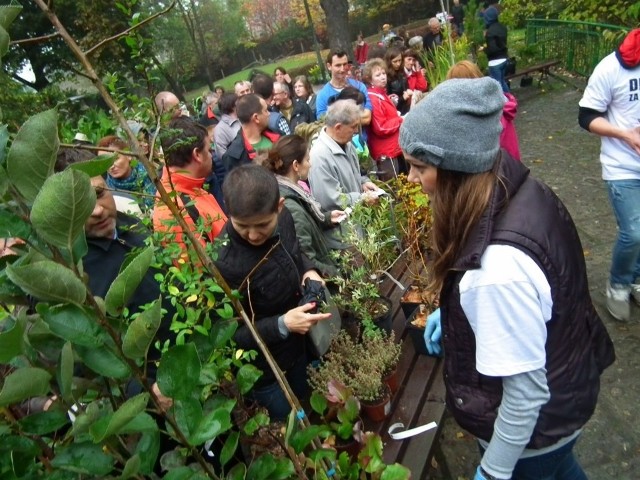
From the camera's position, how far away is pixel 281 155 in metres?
3.39

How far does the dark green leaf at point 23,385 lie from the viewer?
625mm

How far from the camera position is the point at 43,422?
29.9 inches

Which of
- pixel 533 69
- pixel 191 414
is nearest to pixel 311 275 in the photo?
pixel 191 414

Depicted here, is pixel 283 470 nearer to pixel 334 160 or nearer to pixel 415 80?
pixel 334 160

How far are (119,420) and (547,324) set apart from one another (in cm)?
122

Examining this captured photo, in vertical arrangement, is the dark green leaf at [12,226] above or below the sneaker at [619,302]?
above

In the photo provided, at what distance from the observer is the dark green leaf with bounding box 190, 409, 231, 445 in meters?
0.76

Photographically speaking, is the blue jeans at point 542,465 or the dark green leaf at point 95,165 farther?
the blue jeans at point 542,465

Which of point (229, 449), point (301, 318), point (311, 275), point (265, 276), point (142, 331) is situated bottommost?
point (311, 275)

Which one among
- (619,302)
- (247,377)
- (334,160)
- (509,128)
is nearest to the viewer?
(247,377)

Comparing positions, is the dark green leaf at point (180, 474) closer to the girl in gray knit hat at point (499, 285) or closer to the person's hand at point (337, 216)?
the girl in gray knit hat at point (499, 285)

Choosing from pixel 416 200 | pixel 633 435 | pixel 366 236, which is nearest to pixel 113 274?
pixel 366 236

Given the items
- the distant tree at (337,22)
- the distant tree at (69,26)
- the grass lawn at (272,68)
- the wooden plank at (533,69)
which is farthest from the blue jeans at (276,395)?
the grass lawn at (272,68)

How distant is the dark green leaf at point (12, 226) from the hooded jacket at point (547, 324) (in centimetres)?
104
